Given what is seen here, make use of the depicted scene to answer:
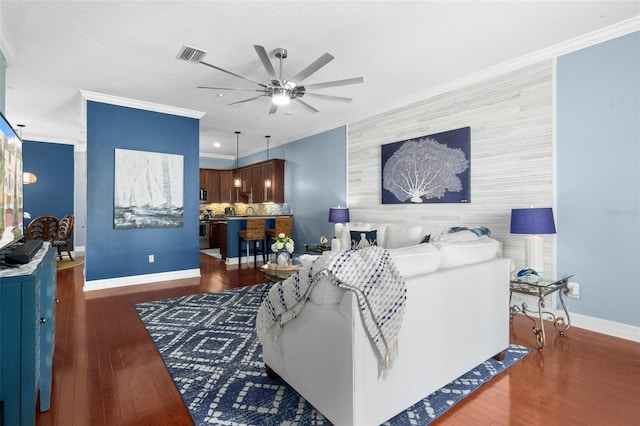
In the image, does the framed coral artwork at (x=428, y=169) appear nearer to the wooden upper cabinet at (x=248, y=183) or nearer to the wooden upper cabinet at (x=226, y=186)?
the wooden upper cabinet at (x=248, y=183)

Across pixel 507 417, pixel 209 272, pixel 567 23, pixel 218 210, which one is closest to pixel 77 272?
pixel 209 272

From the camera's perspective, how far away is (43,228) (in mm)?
6316

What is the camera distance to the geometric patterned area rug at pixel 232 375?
6.18ft

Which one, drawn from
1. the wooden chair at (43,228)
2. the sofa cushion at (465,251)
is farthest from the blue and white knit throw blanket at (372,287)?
the wooden chair at (43,228)

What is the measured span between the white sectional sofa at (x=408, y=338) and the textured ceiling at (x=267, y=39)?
2.07 metres

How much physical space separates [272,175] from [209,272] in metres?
2.95

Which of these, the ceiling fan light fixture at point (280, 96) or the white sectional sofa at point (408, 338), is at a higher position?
the ceiling fan light fixture at point (280, 96)

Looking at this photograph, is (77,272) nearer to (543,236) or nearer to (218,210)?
(218,210)

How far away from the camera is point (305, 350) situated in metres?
1.85

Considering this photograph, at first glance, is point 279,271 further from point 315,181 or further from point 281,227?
point 315,181

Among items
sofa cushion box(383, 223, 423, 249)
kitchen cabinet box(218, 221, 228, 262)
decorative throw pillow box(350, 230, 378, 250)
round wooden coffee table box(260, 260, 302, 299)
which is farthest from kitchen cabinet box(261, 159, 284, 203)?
round wooden coffee table box(260, 260, 302, 299)

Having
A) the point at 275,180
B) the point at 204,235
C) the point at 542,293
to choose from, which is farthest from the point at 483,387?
the point at 204,235

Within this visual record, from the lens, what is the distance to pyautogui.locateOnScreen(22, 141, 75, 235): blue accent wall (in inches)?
297

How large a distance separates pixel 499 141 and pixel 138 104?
5.23 meters
